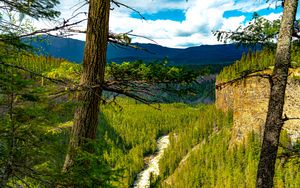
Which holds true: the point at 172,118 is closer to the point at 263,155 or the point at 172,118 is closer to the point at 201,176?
the point at 201,176

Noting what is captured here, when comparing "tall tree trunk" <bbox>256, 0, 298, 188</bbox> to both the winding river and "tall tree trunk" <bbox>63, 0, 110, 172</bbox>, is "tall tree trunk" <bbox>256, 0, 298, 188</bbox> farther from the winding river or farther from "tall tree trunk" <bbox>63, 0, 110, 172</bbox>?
the winding river

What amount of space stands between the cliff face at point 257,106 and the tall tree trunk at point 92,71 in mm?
49621

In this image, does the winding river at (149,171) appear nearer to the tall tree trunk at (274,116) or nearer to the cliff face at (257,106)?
the cliff face at (257,106)

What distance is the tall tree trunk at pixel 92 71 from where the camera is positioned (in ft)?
26.3

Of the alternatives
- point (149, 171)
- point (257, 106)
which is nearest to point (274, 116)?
point (257, 106)

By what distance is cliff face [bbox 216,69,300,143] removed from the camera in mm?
61600

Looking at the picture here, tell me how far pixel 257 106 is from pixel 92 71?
66.5m

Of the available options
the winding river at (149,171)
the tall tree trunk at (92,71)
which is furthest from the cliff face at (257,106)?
the tall tree trunk at (92,71)

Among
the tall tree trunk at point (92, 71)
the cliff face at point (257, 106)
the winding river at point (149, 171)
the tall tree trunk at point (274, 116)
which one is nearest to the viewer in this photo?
the tall tree trunk at point (92, 71)

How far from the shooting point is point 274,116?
852 centimetres

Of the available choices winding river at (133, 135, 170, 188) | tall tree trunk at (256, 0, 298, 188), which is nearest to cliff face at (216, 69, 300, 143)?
winding river at (133, 135, 170, 188)

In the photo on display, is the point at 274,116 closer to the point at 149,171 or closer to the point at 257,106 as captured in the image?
the point at 257,106

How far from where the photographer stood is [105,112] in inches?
6831

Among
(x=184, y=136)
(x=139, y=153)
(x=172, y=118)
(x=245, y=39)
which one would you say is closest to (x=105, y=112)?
(x=172, y=118)
